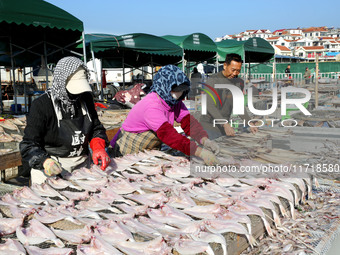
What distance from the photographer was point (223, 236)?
5.60 feet

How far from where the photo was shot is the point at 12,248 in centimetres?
158

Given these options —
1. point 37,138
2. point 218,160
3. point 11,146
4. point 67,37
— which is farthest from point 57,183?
point 67,37

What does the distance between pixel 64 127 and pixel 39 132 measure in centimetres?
22

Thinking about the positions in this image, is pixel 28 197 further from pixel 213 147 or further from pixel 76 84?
pixel 213 147

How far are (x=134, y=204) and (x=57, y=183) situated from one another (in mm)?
668

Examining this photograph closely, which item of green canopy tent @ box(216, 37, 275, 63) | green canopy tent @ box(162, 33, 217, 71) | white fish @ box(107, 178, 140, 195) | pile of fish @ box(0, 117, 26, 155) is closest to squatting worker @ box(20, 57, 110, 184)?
white fish @ box(107, 178, 140, 195)

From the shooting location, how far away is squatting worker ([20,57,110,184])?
8.93 feet

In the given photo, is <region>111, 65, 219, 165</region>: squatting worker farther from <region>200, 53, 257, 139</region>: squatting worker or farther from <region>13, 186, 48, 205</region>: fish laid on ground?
<region>13, 186, 48, 205</region>: fish laid on ground

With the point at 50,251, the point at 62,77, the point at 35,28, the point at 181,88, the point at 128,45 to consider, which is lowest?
the point at 50,251

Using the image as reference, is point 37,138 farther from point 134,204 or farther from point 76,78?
point 134,204

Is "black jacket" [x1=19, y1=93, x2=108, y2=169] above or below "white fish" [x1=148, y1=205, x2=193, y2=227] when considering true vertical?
above

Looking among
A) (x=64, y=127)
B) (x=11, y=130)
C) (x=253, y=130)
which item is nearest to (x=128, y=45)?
(x=11, y=130)

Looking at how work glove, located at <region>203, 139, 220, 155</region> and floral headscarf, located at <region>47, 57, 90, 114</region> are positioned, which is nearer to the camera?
floral headscarf, located at <region>47, 57, 90, 114</region>

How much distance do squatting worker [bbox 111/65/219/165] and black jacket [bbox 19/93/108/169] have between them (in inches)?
26.7
